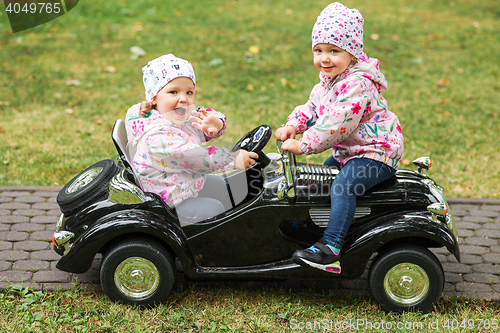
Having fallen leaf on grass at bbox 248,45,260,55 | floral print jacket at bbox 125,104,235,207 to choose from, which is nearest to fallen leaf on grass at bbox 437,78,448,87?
fallen leaf on grass at bbox 248,45,260,55

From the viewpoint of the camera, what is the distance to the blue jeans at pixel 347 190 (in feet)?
9.39

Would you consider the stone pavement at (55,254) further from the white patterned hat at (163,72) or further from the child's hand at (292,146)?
the white patterned hat at (163,72)

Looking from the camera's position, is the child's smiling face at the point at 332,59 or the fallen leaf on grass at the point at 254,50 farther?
the fallen leaf on grass at the point at 254,50

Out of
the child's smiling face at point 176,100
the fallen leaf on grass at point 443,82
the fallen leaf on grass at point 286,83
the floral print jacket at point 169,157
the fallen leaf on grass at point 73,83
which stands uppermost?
the child's smiling face at point 176,100

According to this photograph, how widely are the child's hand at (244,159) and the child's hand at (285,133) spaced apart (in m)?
0.32

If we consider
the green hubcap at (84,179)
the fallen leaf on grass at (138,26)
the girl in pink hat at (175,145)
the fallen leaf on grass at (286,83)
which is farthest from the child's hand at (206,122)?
the fallen leaf on grass at (138,26)

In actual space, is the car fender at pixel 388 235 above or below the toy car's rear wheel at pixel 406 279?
above

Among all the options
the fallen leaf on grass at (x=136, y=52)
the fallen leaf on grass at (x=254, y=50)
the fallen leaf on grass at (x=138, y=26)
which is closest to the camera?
the fallen leaf on grass at (x=136, y=52)

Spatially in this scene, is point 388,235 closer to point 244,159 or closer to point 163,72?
point 244,159

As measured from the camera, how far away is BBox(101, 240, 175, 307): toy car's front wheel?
293cm

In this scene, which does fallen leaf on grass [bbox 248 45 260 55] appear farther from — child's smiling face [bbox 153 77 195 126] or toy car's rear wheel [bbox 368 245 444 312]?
toy car's rear wheel [bbox 368 245 444 312]

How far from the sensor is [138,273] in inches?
118

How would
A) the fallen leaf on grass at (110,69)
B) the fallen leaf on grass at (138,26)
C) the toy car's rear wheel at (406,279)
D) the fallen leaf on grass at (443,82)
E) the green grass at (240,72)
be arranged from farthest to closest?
the fallen leaf on grass at (138,26) → the fallen leaf on grass at (110,69) → the fallen leaf on grass at (443,82) → the green grass at (240,72) → the toy car's rear wheel at (406,279)

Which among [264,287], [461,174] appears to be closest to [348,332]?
[264,287]
